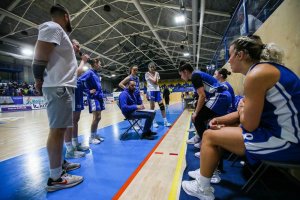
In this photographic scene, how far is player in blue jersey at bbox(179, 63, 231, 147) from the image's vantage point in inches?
96.7

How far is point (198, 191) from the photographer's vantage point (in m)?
1.58

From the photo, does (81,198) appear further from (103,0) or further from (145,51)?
(145,51)

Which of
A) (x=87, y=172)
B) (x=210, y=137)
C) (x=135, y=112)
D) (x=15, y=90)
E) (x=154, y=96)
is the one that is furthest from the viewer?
(x=15, y=90)

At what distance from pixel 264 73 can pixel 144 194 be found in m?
1.45

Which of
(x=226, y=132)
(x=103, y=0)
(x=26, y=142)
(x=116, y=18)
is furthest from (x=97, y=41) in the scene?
(x=226, y=132)

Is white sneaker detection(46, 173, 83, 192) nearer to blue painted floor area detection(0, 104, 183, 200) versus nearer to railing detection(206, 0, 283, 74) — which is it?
blue painted floor area detection(0, 104, 183, 200)

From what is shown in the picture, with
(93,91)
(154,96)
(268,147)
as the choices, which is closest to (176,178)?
(268,147)

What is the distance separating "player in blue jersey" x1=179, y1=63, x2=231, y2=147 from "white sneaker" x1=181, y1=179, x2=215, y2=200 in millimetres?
1068

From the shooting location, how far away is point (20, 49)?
14.6 metres

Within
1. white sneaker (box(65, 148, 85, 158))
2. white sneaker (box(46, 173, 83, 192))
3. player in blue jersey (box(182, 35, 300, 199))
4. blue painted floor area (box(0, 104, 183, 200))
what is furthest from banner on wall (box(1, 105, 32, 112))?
player in blue jersey (box(182, 35, 300, 199))

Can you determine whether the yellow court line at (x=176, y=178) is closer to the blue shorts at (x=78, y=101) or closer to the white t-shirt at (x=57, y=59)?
the white t-shirt at (x=57, y=59)

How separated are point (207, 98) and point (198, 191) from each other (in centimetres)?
138

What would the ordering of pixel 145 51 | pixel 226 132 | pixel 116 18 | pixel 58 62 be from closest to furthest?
pixel 226 132 → pixel 58 62 → pixel 116 18 → pixel 145 51

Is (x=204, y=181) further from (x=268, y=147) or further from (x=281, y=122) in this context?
(x=281, y=122)
